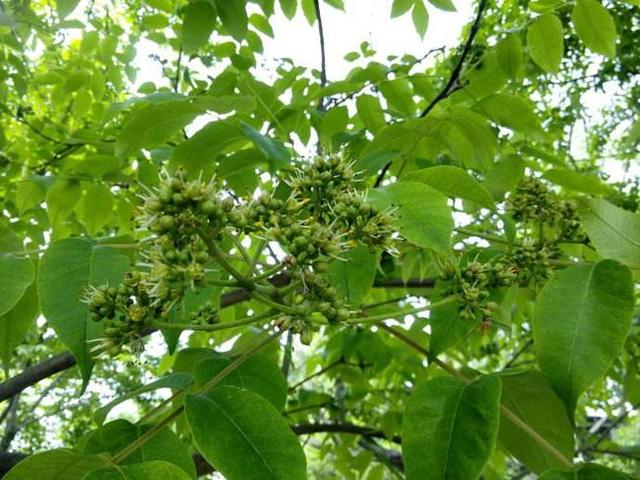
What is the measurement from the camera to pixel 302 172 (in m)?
1.58

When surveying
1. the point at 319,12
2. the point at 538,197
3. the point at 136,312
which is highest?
the point at 319,12

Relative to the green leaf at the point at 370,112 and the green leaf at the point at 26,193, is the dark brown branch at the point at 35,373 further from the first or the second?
the green leaf at the point at 370,112

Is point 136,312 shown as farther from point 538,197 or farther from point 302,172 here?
point 538,197

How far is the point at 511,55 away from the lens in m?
2.29

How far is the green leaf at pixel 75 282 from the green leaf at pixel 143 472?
0.18 metres

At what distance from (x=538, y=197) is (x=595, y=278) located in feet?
2.73

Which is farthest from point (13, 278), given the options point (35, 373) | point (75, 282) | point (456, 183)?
point (456, 183)

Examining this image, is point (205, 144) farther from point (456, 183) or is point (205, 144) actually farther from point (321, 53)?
point (321, 53)

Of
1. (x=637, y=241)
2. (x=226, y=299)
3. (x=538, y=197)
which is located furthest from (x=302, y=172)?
(x=226, y=299)

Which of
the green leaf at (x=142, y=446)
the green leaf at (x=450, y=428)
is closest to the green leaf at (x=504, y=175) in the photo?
the green leaf at (x=450, y=428)

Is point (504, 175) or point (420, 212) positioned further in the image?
point (504, 175)

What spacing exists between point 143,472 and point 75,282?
0.42m

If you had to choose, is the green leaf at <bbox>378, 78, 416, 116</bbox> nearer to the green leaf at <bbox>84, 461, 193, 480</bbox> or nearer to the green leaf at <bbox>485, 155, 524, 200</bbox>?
the green leaf at <bbox>485, 155, 524, 200</bbox>

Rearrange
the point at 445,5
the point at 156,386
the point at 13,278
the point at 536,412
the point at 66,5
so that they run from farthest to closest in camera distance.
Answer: the point at 445,5 → the point at 66,5 → the point at 156,386 → the point at 536,412 → the point at 13,278
